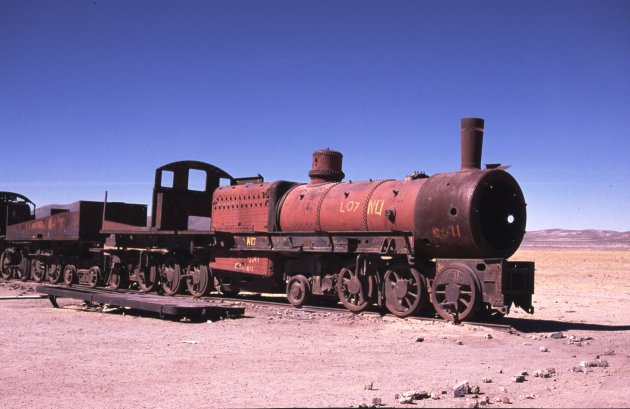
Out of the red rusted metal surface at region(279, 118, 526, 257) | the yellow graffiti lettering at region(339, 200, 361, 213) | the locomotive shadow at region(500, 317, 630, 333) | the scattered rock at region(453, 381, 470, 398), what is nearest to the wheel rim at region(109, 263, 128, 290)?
the red rusted metal surface at region(279, 118, 526, 257)

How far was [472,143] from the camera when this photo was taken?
42.5 feet

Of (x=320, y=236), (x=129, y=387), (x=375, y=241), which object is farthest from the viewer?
(x=320, y=236)

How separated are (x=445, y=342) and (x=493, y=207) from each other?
3.87 metres

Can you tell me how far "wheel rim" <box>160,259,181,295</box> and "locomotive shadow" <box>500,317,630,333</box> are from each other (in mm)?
9133

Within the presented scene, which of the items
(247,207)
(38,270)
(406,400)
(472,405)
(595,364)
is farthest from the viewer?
(38,270)

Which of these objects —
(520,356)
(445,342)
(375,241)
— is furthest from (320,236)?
(520,356)

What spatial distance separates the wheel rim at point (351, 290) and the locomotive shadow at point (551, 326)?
2936mm

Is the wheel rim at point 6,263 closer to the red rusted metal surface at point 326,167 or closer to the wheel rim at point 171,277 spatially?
the wheel rim at point 171,277

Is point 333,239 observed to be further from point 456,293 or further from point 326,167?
point 456,293

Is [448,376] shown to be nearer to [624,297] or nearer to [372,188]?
[372,188]

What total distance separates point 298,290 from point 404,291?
3.22 metres

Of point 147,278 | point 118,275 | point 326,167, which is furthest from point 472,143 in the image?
point 118,275

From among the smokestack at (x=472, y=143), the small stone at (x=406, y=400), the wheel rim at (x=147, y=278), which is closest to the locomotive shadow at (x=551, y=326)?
the smokestack at (x=472, y=143)

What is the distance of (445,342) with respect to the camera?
1018cm
